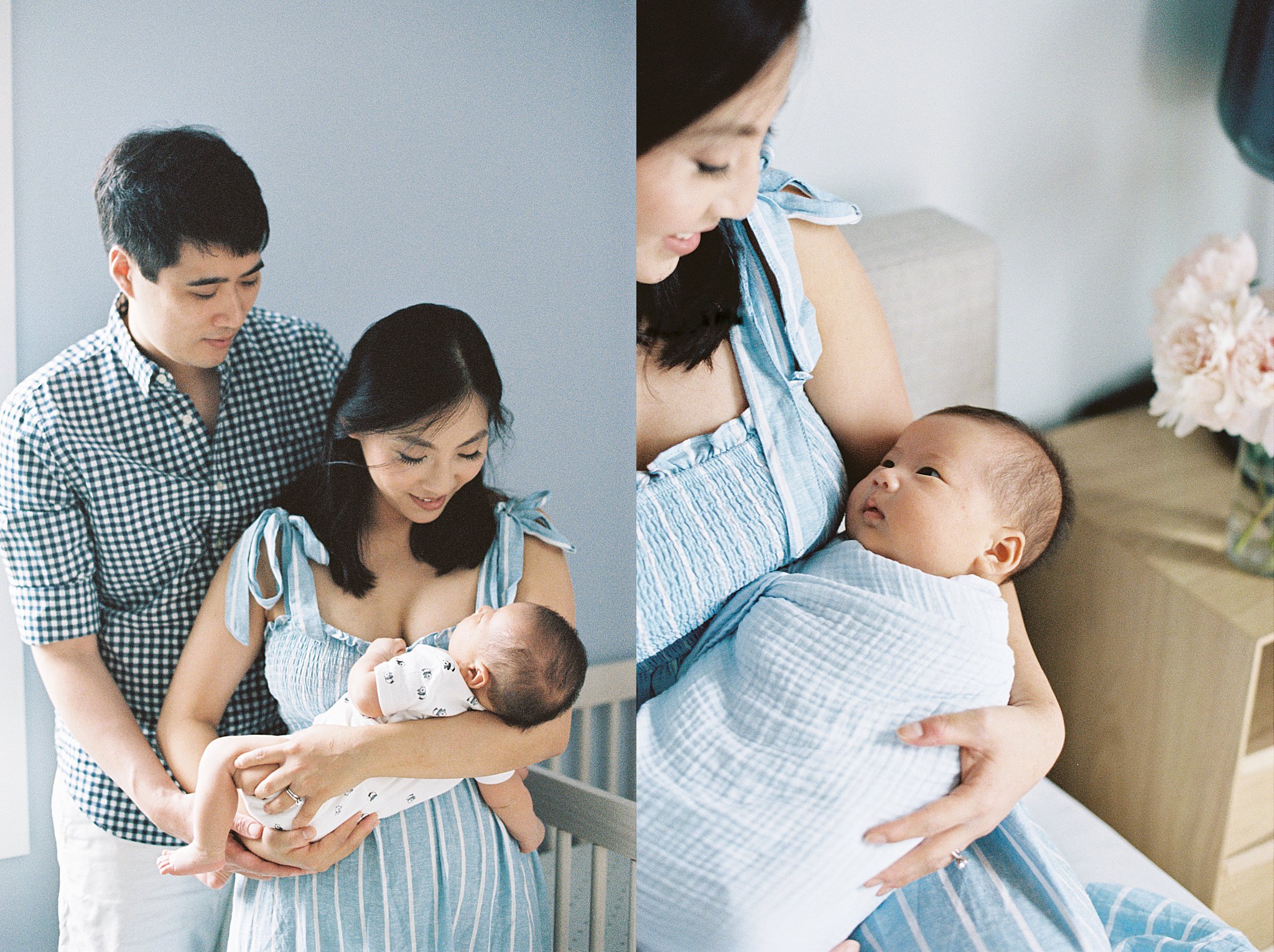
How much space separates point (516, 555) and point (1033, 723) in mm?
442

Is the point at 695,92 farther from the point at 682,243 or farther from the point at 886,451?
the point at 886,451

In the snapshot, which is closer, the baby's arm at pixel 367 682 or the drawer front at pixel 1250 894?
the baby's arm at pixel 367 682

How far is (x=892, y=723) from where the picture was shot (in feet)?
2.42

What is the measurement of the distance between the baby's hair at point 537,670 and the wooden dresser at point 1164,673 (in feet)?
1.30

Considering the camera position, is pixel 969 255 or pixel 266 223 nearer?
pixel 266 223

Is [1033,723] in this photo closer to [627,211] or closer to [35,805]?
[627,211]

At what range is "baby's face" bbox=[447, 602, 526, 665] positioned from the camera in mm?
742

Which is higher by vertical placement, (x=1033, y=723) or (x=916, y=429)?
(x=916, y=429)

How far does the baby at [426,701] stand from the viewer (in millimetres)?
692

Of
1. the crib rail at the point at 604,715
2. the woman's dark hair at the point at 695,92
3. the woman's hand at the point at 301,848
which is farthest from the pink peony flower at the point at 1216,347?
the woman's hand at the point at 301,848

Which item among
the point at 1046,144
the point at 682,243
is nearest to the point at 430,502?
the point at 682,243

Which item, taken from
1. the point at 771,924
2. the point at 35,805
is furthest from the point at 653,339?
the point at 35,805

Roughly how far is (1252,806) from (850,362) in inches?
21.7

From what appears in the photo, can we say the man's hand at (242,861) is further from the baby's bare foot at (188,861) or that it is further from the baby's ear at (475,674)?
the baby's ear at (475,674)
